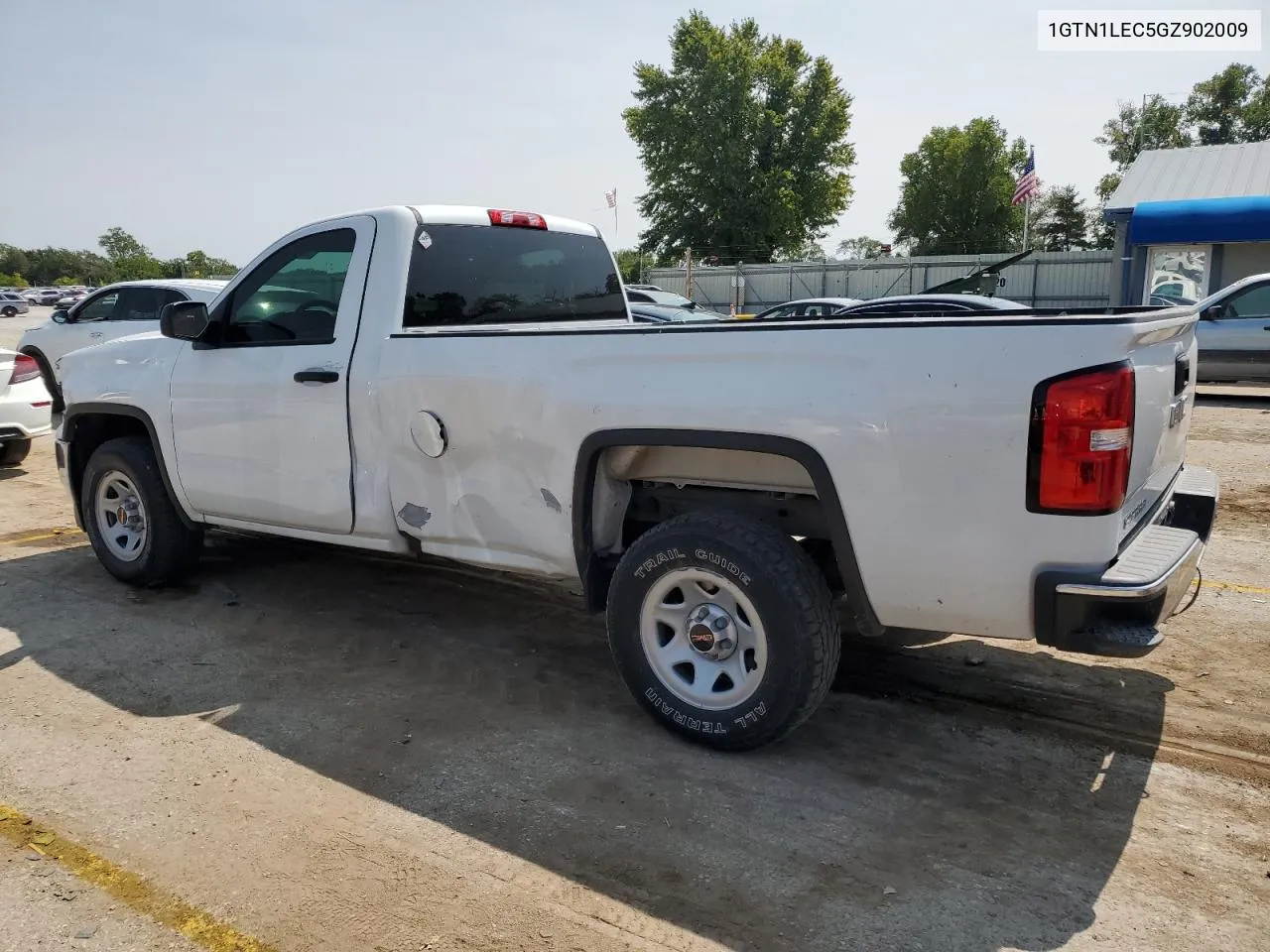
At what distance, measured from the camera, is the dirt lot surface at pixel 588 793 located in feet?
8.71

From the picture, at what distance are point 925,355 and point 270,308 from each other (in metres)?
3.33

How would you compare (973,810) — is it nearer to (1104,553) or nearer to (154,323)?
(1104,553)

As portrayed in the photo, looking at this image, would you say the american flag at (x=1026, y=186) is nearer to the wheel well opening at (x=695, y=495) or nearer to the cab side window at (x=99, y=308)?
the cab side window at (x=99, y=308)

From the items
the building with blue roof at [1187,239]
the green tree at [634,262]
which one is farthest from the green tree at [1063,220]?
the building with blue roof at [1187,239]

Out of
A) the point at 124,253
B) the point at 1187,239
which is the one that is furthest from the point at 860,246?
the point at 124,253

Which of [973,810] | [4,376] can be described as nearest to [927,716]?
[973,810]

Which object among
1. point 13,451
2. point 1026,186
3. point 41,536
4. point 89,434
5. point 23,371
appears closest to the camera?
point 89,434

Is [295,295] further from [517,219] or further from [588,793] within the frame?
[588,793]

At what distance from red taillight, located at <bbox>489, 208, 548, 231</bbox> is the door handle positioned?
1141 millimetres

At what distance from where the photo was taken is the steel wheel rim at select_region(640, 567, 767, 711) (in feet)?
11.2

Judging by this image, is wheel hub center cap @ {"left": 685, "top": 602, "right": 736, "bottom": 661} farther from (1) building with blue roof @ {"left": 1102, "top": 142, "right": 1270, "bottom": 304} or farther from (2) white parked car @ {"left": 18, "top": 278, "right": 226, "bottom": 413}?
(1) building with blue roof @ {"left": 1102, "top": 142, "right": 1270, "bottom": 304}

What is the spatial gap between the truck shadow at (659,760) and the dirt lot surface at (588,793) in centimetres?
1

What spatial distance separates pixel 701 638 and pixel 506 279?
2275mm

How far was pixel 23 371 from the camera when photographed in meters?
9.20
